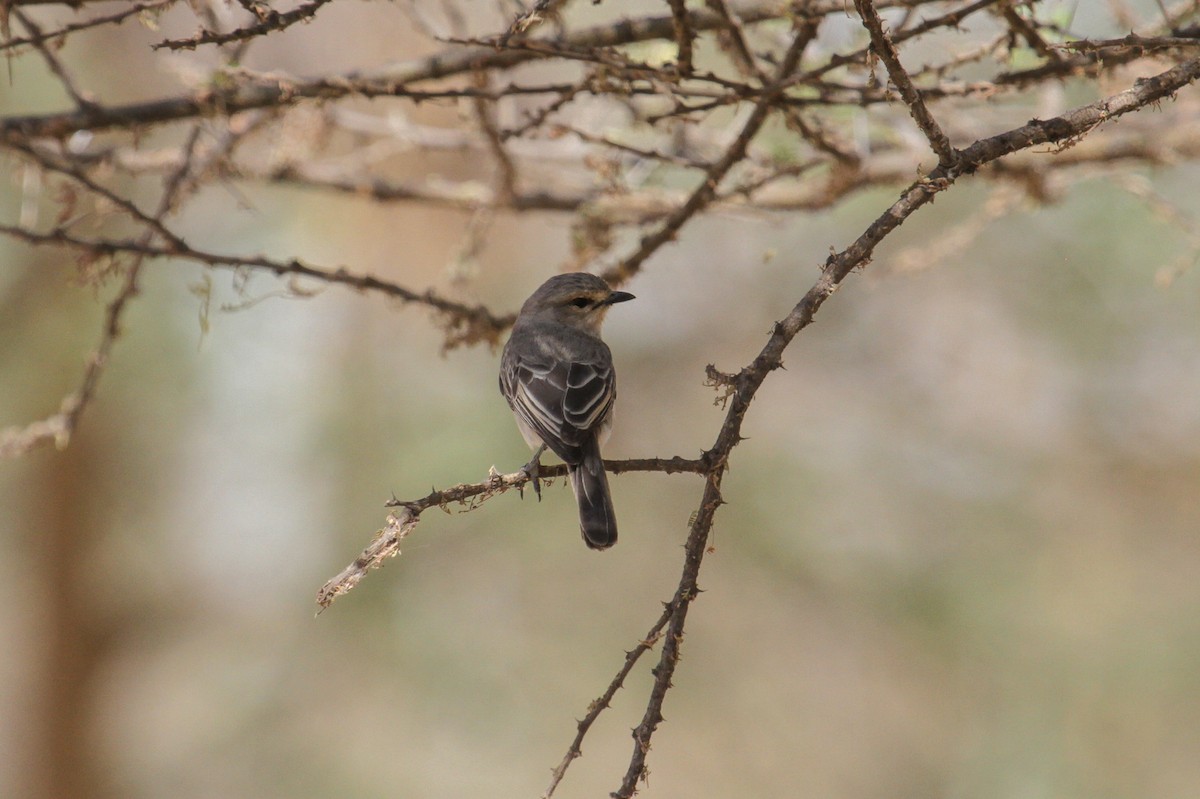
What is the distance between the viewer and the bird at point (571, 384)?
14.5 feet

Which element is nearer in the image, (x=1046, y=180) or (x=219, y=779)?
(x=1046, y=180)

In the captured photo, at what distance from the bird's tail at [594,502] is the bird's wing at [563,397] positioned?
0.20ft

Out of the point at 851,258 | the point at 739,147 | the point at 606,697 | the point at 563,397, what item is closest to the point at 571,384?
the point at 563,397

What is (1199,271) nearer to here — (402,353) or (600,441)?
(600,441)

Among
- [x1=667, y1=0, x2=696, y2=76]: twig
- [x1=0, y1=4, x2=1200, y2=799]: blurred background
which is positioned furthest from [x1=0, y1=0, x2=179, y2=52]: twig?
[x1=0, y1=4, x2=1200, y2=799]: blurred background

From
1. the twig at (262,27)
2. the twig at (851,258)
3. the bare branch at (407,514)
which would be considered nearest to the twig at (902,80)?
the twig at (851,258)

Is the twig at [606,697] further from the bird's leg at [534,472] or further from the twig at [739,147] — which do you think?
the twig at [739,147]

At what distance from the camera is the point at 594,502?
14.4 feet

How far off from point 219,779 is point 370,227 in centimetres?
Result: 633

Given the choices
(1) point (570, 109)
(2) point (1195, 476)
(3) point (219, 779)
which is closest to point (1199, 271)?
(2) point (1195, 476)

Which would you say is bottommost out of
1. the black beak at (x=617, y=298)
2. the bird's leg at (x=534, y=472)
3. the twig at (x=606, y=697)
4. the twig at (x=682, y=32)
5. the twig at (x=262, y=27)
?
the twig at (x=606, y=697)

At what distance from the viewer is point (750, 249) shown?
40.1ft

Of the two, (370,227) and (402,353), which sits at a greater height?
(370,227)

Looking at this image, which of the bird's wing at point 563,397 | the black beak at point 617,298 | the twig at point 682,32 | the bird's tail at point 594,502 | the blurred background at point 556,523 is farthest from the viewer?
the blurred background at point 556,523
